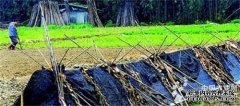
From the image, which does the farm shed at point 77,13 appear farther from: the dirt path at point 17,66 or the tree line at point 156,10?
the dirt path at point 17,66

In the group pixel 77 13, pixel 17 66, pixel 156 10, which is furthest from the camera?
pixel 77 13

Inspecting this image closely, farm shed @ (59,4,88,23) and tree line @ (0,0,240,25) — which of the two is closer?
tree line @ (0,0,240,25)

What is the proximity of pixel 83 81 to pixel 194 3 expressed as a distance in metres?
30.5

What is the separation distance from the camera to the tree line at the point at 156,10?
3769 centimetres

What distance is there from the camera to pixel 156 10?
38.9m

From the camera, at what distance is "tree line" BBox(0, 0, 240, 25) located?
3769cm

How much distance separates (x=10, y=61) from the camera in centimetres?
1524

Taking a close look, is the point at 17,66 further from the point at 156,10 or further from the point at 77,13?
the point at 77,13

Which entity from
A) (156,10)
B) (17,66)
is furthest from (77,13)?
(17,66)

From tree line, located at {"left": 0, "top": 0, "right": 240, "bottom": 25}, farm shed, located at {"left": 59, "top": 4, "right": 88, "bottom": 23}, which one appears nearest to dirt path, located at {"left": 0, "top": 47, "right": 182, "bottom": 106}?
tree line, located at {"left": 0, "top": 0, "right": 240, "bottom": 25}

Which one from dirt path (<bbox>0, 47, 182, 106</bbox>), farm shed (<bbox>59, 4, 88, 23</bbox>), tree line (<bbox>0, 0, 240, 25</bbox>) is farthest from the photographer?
farm shed (<bbox>59, 4, 88, 23</bbox>)

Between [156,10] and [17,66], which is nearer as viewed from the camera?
[17,66]

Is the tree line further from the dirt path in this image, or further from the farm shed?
the dirt path

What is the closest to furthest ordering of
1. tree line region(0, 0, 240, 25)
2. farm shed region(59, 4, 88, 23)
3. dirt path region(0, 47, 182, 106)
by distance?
1. dirt path region(0, 47, 182, 106)
2. tree line region(0, 0, 240, 25)
3. farm shed region(59, 4, 88, 23)
